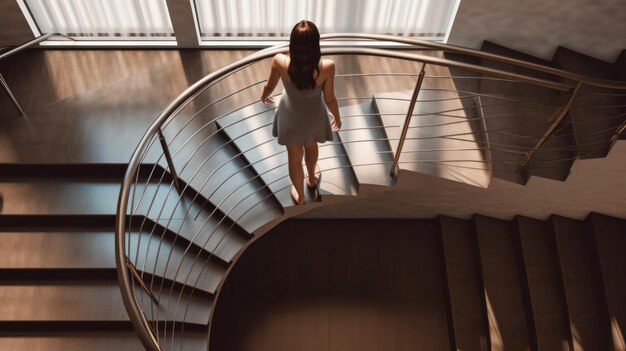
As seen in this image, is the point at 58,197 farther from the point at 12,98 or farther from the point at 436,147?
the point at 436,147

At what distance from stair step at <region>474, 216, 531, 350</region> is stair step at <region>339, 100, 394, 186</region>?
1482mm

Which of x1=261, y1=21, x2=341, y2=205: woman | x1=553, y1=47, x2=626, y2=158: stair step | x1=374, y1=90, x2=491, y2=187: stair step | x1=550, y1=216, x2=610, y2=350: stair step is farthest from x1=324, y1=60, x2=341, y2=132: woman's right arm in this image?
x1=550, y1=216, x2=610, y2=350: stair step

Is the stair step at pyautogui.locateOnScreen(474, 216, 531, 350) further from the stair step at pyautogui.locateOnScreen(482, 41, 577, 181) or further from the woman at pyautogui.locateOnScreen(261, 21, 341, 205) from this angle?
the woman at pyautogui.locateOnScreen(261, 21, 341, 205)

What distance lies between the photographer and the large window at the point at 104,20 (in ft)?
15.0

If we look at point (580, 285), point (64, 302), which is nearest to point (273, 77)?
point (64, 302)

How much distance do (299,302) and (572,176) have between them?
2.46 meters

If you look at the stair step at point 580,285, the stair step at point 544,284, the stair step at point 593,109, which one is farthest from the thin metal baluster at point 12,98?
the stair step at point 580,285

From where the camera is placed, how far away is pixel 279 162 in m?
4.05

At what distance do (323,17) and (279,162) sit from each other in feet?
4.50

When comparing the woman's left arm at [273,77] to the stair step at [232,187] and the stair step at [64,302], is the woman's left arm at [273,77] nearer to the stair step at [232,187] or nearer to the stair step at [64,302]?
Answer: the stair step at [232,187]

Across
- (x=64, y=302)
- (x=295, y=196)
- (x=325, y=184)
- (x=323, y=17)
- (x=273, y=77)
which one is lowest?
(x=64, y=302)

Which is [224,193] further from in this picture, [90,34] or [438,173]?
[90,34]

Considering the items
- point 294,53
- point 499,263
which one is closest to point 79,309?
point 294,53

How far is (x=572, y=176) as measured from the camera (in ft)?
13.2
